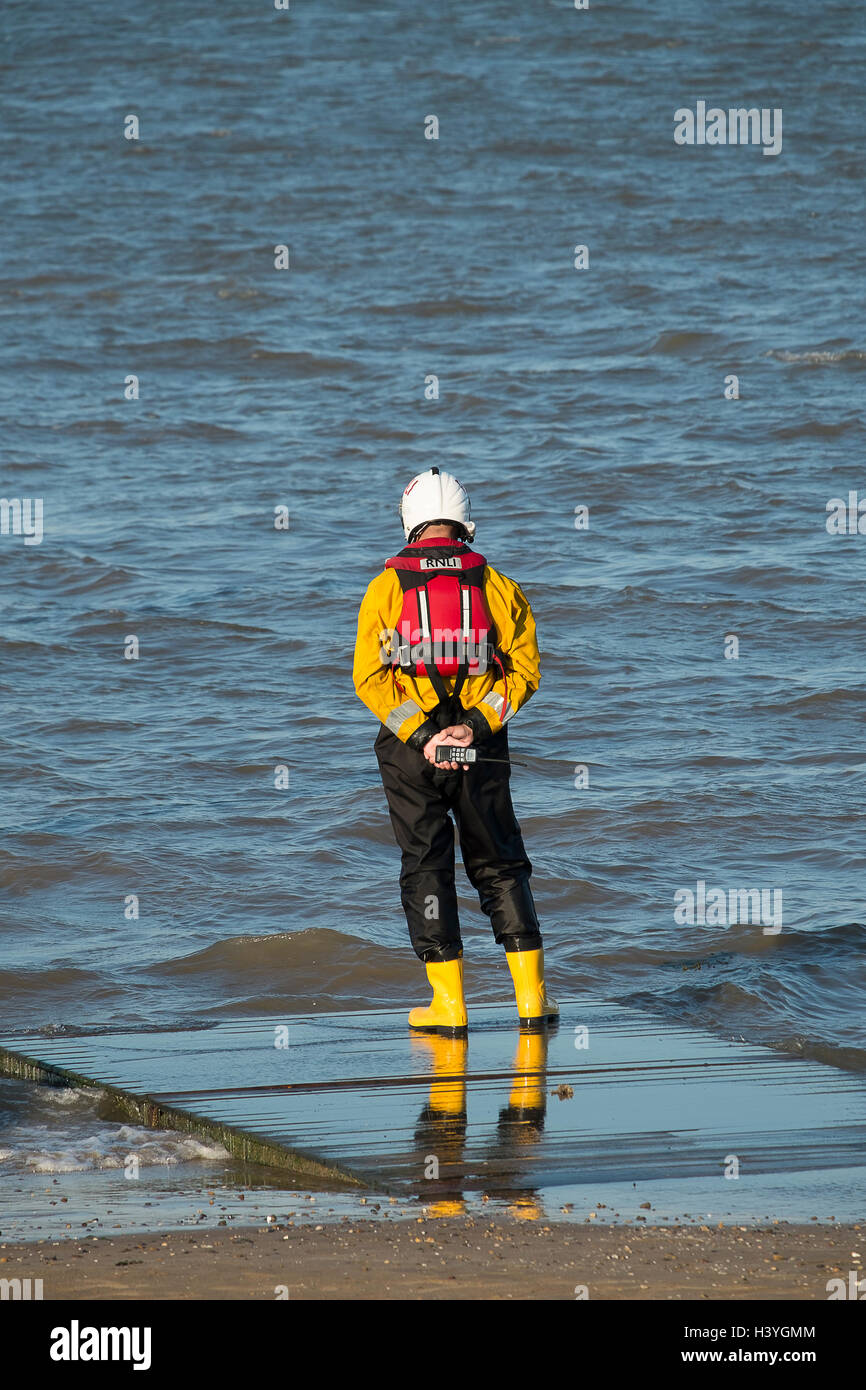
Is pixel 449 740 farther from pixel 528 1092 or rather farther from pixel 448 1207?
pixel 448 1207

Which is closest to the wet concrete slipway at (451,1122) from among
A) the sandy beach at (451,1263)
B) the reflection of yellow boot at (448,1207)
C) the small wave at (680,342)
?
the reflection of yellow boot at (448,1207)

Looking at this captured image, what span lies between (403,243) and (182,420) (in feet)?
25.3

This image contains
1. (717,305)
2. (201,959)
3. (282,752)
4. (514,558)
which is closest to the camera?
(201,959)

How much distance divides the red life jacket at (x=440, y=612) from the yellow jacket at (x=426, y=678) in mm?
38

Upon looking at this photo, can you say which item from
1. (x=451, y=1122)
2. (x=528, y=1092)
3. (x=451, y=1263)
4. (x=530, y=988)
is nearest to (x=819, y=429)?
(x=530, y=988)

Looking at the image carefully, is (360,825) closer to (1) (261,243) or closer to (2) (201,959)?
(2) (201,959)

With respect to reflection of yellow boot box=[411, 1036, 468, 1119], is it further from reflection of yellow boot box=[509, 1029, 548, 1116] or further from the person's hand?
the person's hand

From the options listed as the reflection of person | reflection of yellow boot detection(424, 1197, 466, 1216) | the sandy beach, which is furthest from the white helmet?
the sandy beach

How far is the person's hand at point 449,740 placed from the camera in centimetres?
596

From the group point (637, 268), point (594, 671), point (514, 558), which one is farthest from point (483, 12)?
point (594, 671)

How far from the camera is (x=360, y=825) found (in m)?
10.2

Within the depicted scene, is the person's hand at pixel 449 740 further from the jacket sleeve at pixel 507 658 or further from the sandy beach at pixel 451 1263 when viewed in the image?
the sandy beach at pixel 451 1263

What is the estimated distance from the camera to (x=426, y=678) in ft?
19.8
